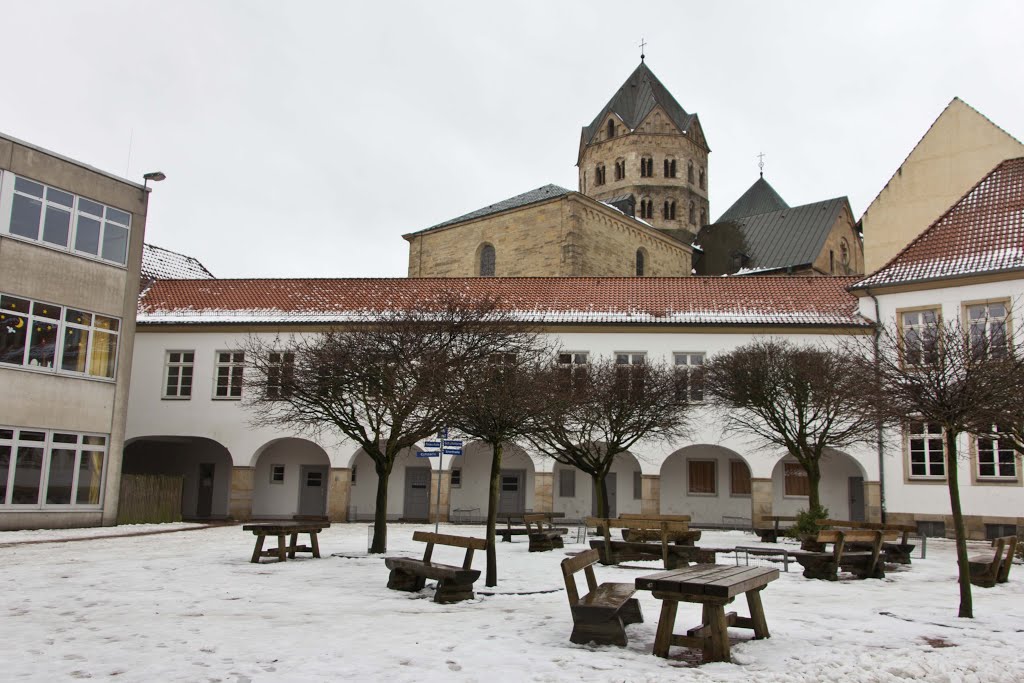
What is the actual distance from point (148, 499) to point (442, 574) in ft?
57.0

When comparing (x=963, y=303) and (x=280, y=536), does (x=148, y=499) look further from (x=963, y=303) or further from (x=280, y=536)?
(x=963, y=303)

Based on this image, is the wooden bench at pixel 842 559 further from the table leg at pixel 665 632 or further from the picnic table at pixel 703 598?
the table leg at pixel 665 632

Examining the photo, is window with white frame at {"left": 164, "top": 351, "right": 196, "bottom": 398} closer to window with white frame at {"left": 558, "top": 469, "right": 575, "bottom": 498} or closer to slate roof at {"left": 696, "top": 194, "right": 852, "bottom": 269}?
window with white frame at {"left": 558, "top": 469, "right": 575, "bottom": 498}

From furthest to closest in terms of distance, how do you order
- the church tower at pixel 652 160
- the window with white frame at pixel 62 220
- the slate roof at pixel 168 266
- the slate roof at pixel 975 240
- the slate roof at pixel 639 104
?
the slate roof at pixel 639 104 → the church tower at pixel 652 160 → the slate roof at pixel 168 266 → the slate roof at pixel 975 240 → the window with white frame at pixel 62 220

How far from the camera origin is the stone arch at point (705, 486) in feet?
94.7

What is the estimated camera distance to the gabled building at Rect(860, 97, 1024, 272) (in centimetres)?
3183

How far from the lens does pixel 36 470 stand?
2141 centimetres

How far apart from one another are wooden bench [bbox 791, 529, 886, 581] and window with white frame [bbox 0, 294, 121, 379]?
58.2ft

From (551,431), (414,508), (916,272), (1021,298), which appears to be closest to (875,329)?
(916,272)

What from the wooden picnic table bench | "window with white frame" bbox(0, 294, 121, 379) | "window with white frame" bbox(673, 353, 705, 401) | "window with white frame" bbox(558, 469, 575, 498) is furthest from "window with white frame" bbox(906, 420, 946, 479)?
"window with white frame" bbox(0, 294, 121, 379)

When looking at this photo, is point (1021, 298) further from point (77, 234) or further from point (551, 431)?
point (77, 234)

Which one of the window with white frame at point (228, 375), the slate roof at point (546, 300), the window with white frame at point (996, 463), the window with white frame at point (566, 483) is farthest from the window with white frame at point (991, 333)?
the window with white frame at point (228, 375)

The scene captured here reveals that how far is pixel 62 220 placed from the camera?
2212 centimetres

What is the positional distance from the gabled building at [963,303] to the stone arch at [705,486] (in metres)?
5.02
